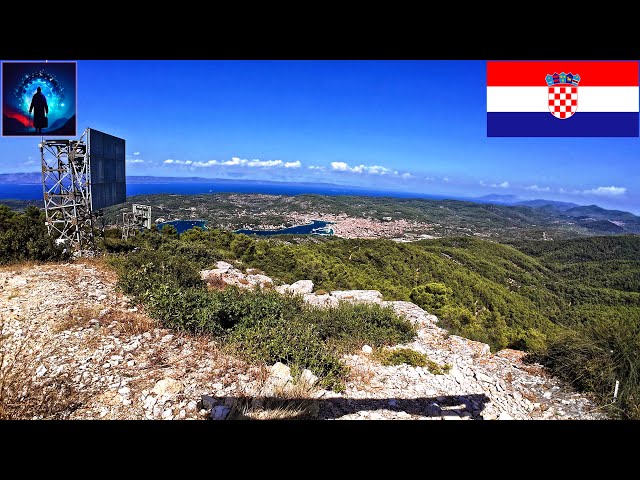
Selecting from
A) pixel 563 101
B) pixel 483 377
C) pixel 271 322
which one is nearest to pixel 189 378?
pixel 271 322

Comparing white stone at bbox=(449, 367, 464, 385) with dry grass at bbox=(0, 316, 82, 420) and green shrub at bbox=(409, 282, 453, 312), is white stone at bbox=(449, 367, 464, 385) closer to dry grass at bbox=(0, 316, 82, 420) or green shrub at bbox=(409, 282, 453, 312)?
dry grass at bbox=(0, 316, 82, 420)

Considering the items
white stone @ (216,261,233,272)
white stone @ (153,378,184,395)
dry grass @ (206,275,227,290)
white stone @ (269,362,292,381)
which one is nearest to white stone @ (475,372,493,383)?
white stone @ (269,362,292,381)

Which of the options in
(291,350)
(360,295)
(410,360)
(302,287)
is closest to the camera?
(291,350)

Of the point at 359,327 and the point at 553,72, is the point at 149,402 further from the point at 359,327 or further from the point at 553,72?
the point at 553,72

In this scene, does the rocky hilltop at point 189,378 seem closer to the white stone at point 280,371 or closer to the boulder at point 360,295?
the white stone at point 280,371

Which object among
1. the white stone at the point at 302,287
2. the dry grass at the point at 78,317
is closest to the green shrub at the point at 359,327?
the dry grass at the point at 78,317
